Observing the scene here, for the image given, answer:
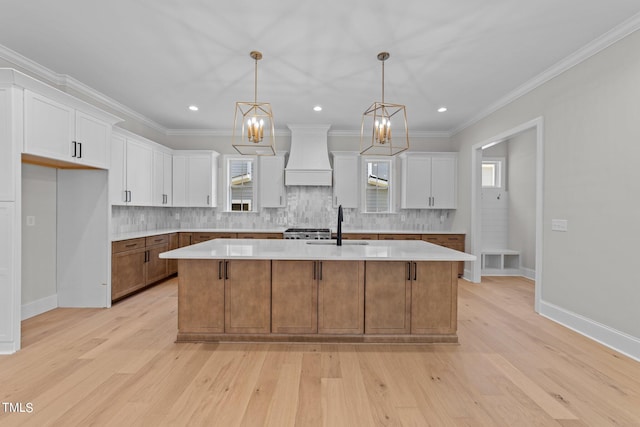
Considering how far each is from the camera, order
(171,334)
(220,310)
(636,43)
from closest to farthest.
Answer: (636,43), (220,310), (171,334)

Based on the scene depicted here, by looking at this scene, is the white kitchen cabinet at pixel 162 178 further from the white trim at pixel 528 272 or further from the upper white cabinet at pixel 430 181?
the white trim at pixel 528 272

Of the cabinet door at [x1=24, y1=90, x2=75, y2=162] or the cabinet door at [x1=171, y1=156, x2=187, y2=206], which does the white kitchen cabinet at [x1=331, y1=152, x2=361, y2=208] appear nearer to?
the cabinet door at [x1=171, y1=156, x2=187, y2=206]

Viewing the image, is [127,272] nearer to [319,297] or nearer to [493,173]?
[319,297]

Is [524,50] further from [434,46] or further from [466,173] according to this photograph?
[466,173]

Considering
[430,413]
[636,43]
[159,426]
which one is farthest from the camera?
[636,43]

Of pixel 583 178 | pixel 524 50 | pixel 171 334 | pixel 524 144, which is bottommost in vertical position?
pixel 171 334

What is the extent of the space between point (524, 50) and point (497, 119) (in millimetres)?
1672

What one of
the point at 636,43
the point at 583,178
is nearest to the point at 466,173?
the point at 583,178

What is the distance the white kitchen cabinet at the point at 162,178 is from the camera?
531 centimetres

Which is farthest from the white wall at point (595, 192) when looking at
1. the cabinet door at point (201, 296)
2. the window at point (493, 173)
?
the cabinet door at point (201, 296)

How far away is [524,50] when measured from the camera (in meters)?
3.15

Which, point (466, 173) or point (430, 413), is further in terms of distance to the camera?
point (466, 173)

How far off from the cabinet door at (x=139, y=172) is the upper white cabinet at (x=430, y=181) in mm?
4610

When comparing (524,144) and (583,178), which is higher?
(524,144)
